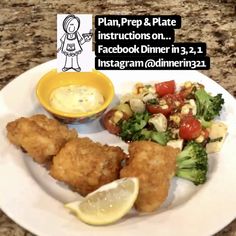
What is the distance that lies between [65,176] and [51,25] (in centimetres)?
99

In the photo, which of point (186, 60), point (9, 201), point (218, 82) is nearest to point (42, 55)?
Result: point (186, 60)

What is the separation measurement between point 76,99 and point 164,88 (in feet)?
1.08

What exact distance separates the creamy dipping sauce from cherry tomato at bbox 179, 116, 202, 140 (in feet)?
1.05

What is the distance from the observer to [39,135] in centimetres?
170

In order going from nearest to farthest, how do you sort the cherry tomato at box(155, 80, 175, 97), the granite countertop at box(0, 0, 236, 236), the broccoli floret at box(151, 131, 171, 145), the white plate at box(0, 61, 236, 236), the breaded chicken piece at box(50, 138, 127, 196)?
1. the white plate at box(0, 61, 236, 236)
2. the breaded chicken piece at box(50, 138, 127, 196)
3. the broccoli floret at box(151, 131, 171, 145)
4. the cherry tomato at box(155, 80, 175, 97)
5. the granite countertop at box(0, 0, 236, 236)

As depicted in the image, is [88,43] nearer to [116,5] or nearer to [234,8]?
[116,5]

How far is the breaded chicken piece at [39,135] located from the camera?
1687 mm

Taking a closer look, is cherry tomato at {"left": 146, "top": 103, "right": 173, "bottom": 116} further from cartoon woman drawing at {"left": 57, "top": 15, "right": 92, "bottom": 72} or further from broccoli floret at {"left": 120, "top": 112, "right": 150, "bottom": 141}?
cartoon woman drawing at {"left": 57, "top": 15, "right": 92, "bottom": 72}

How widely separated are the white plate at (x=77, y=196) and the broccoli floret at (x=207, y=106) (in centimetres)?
5

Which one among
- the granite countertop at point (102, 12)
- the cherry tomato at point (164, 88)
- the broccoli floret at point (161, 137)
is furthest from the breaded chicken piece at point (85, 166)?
the granite countertop at point (102, 12)

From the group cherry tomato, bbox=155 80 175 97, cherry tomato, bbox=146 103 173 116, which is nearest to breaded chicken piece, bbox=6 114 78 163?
cherry tomato, bbox=146 103 173 116

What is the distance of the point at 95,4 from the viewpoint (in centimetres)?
254

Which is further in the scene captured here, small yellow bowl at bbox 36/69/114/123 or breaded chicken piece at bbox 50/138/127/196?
small yellow bowl at bbox 36/69/114/123

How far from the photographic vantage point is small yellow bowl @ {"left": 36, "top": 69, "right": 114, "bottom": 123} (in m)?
1.86
